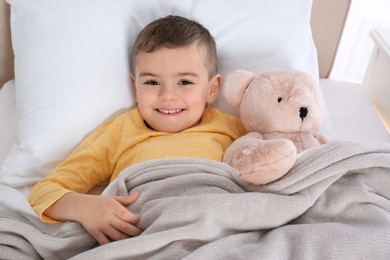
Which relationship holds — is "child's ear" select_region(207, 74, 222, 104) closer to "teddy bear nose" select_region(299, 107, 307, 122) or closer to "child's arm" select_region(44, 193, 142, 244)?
"teddy bear nose" select_region(299, 107, 307, 122)

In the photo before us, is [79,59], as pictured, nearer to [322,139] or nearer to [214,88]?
[214,88]

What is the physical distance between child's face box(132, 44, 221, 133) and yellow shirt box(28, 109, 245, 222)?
36 mm

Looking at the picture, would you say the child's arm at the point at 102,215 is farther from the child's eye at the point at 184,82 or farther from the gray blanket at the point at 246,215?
the child's eye at the point at 184,82

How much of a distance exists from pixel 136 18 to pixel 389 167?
826 millimetres

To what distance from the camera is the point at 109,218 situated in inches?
34.2

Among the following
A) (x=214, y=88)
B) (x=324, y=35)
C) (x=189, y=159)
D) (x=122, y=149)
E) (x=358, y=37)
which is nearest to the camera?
(x=189, y=159)

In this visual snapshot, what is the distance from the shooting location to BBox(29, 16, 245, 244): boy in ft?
3.42

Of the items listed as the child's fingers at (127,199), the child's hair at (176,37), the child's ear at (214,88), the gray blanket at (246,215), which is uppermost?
the child's hair at (176,37)

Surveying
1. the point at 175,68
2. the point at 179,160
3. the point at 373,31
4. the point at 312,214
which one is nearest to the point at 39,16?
the point at 175,68

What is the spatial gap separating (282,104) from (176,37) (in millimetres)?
332

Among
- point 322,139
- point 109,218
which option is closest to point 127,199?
point 109,218

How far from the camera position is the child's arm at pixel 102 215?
0.86 m

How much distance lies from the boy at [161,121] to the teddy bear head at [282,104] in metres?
0.12

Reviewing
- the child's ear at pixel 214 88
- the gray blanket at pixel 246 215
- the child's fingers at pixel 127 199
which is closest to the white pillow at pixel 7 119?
the gray blanket at pixel 246 215
